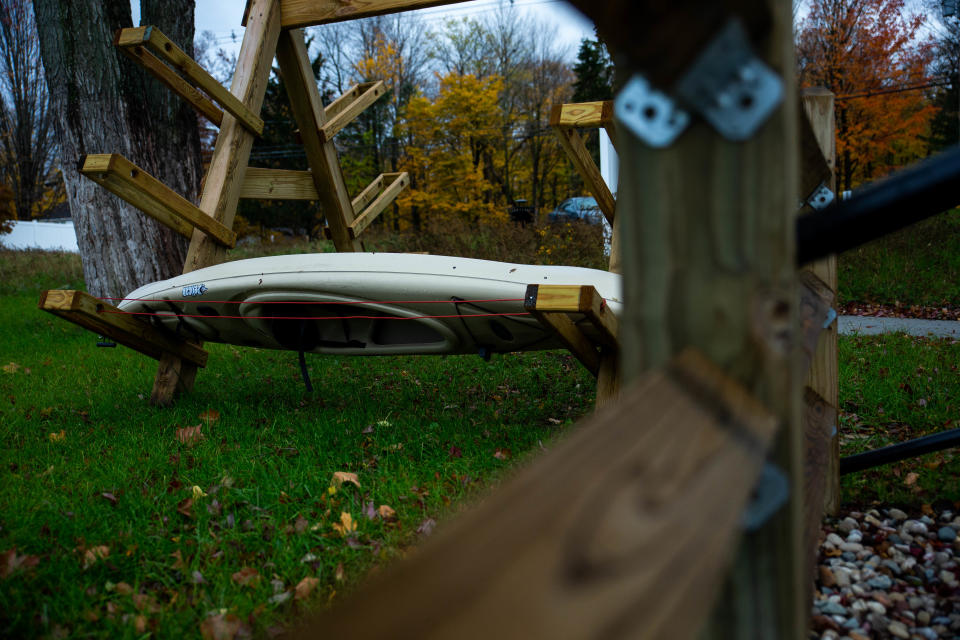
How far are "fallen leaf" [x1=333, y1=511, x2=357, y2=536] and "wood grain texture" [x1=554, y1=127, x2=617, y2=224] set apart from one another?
2269 mm

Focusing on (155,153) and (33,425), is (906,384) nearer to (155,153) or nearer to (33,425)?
(33,425)

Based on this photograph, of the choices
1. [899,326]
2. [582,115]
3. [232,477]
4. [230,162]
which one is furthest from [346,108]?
[899,326]

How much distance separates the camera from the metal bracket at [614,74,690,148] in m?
0.65

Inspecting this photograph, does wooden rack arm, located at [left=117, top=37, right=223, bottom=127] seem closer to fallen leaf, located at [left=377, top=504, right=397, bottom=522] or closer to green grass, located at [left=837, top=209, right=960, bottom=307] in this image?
fallen leaf, located at [left=377, top=504, right=397, bottom=522]

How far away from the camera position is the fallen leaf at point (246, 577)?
1.95 metres

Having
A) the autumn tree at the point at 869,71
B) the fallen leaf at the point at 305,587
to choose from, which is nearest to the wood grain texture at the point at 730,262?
the fallen leaf at the point at 305,587

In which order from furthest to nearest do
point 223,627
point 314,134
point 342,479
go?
point 314,134
point 342,479
point 223,627

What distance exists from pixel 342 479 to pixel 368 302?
905 mm

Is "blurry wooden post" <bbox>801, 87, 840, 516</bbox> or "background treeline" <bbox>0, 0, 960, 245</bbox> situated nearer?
"blurry wooden post" <bbox>801, 87, 840, 516</bbox>

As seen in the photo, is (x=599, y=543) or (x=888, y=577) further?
(x=888, y=577)

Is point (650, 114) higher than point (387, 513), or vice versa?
point (650, 114)

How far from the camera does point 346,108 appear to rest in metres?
4.74

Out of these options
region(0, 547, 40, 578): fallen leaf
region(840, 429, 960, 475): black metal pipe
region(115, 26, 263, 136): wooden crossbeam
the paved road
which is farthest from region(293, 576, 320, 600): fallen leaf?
the paved road

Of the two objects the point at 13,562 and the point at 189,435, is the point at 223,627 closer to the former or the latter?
the point at 13,562
